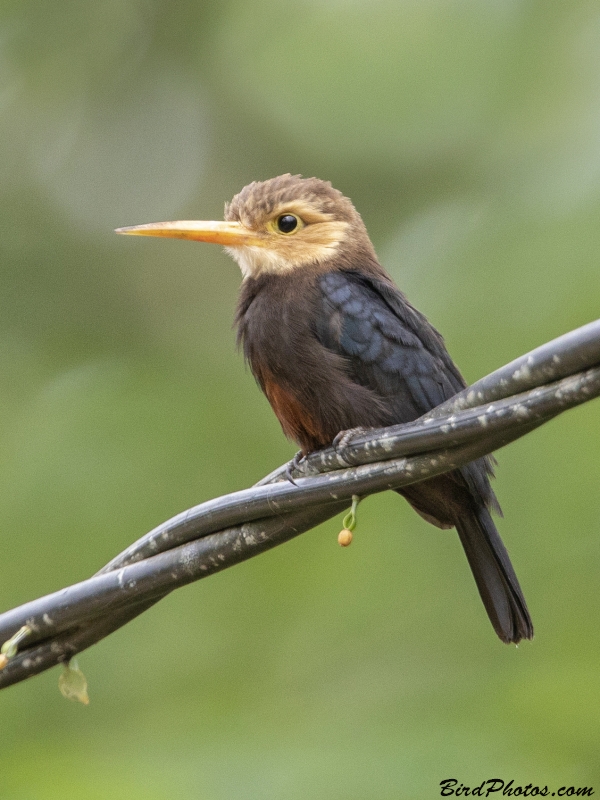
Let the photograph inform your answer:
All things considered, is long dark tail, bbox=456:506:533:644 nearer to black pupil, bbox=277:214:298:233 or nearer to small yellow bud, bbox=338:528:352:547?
small yellow bud, bbox=338:528:352:547

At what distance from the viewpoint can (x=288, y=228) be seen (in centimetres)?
371

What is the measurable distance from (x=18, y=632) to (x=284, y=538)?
60 centimetres

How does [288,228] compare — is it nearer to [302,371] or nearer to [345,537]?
[302,371]

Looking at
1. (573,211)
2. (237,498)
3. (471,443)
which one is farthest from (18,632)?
(573,211)

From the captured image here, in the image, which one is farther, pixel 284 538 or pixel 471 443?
pixel 284 538

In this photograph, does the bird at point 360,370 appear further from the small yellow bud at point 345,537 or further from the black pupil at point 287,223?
the small yellow bud at point 345,537

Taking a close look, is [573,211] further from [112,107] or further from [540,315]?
[112,107]

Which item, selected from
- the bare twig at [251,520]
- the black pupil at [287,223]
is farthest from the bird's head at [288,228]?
the bare twig at [251,520]

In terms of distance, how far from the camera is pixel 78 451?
6457 millimetres

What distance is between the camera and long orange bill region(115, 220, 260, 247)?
126 inches

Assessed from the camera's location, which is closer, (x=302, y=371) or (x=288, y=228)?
(x=302, y=371)

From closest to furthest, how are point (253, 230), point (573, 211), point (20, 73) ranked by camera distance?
point (253, 230) < point (573, 211) < point (20, 73)

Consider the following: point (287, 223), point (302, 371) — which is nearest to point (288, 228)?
point (287, 223)

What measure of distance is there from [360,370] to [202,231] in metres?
0.73
